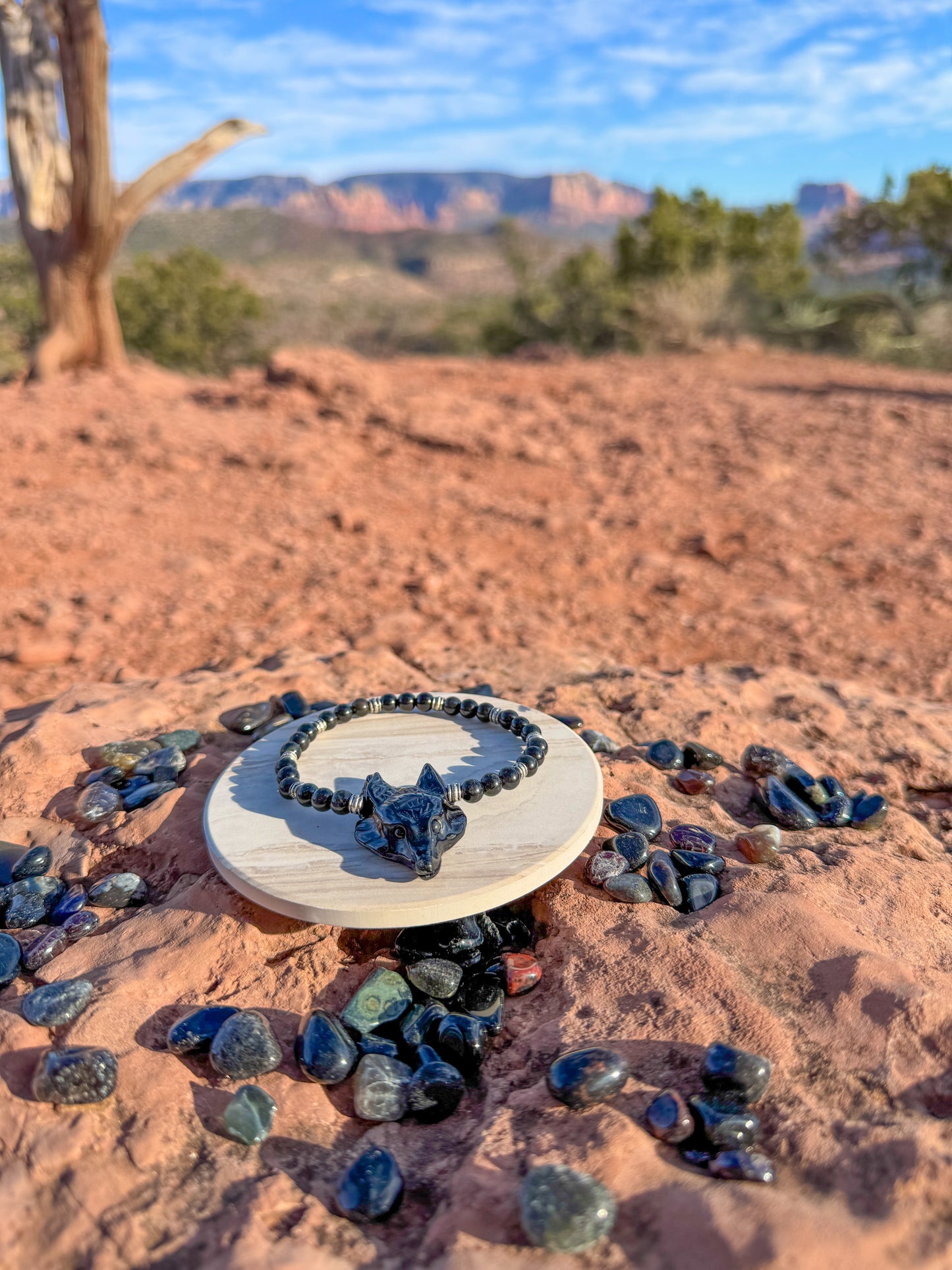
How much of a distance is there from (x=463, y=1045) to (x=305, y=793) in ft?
2.30

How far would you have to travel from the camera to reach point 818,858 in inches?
83.1

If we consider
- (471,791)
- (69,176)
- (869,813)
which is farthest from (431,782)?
(69,176)

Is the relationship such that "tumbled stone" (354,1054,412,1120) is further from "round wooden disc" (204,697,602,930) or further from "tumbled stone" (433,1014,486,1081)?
"round wooden disc" (204,697,602,930)

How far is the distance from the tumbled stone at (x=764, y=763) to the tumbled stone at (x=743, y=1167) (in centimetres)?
126

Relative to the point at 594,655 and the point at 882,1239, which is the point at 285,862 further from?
the point at 594,655

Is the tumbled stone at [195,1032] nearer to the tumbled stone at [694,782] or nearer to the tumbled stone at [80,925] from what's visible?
the tumbled stone at [80,925]

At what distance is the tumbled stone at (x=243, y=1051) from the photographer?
157 cm

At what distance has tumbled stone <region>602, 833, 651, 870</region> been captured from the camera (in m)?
2.04

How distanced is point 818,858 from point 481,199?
114567mm

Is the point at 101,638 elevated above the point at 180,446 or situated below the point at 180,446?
below

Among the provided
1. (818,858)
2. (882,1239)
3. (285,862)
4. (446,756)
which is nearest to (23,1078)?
(285,862)

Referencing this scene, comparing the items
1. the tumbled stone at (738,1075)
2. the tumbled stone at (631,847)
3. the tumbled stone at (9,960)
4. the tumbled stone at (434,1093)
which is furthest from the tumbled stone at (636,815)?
the tumbled stone at (9,960)

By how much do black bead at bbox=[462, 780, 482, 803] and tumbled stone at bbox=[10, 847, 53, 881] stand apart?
1.14m

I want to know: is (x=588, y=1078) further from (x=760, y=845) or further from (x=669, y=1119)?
(x=760, y=845)
